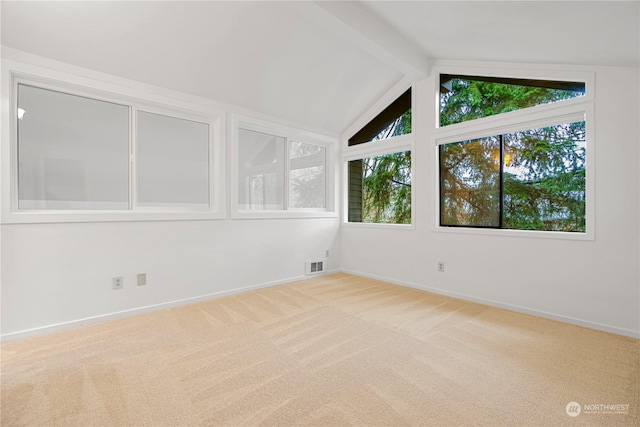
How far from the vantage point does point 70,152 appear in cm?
275

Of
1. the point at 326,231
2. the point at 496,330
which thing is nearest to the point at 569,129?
the point at 496,330

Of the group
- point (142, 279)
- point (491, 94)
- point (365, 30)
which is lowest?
point (142, 279)

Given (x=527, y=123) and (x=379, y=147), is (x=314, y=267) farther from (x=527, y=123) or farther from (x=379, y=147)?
(x=527, y=123)

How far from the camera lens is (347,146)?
4.94 m

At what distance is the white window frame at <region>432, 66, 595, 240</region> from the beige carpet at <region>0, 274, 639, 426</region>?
0.91 meters

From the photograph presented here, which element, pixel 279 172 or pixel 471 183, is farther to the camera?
pixel 279 172

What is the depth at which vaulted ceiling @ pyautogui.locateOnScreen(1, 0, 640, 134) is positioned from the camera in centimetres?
218

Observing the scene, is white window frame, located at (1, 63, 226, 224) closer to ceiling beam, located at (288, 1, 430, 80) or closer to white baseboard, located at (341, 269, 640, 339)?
ceiling beam, located at (288, 1, 430, 80)

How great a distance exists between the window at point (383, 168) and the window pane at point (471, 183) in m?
0.52

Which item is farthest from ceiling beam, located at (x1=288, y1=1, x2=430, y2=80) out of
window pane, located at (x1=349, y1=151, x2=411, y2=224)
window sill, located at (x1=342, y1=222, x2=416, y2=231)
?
window sill, located at (x1=342, y1=222, x2=416, y2=231)

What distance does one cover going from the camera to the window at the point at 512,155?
2.88m

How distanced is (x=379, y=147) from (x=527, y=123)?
1.86 meters

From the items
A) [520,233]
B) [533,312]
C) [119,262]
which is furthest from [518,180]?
[119,262]

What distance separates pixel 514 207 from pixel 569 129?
898 mm
